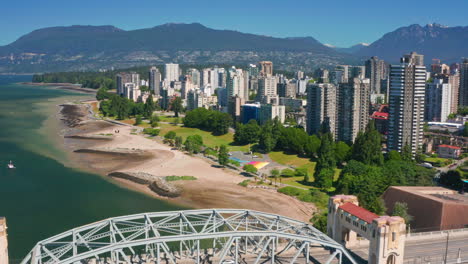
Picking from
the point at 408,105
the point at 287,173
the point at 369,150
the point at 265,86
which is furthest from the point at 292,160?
the point at 265,86

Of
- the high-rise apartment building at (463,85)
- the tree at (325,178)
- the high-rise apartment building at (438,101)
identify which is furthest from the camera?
the high-rise apartment building at (463,85)

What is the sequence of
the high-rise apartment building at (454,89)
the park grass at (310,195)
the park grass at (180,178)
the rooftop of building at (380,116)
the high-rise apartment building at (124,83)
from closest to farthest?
the park grass at (310,195) < the park grass at (180,178) < the rooftop of building at (380,116) < the high-rise apartment building at (454,89) < the high-rise apartment building at (124,83)

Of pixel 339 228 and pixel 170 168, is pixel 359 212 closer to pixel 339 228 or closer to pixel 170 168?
pixel 339 228

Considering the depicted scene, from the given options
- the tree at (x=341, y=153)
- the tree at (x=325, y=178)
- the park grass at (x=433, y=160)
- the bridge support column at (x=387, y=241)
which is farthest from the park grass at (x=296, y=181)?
the bridge support column at (x=387, y=241)

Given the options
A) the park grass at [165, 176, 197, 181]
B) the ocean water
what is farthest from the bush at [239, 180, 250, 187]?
the ocean water

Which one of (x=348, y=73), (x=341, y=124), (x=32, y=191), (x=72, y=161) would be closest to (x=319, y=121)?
(x=341, y=124)

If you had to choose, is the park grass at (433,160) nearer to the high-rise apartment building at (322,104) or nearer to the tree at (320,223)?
the high-rise apartment building at (322,104)
